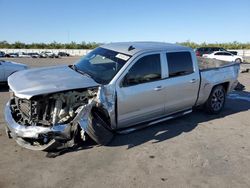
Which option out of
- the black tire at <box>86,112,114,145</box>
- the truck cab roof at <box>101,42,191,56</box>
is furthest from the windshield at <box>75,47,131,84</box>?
the black tire at <box>86,112,114,145</box>

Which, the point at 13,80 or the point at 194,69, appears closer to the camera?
the point at 13,80

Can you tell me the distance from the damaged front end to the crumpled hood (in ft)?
0.42

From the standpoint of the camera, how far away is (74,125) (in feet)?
14.6

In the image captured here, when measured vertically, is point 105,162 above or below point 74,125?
below

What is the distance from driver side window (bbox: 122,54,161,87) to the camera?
504 centimetres

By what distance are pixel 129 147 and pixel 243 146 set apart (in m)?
2.18

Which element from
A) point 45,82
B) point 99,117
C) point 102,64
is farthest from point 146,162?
point 102,64

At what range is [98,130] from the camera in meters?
4.59

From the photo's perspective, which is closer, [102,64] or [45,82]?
[45,82]

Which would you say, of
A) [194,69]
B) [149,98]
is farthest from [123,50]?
[194,69]

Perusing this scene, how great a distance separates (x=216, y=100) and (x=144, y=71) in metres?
2.77

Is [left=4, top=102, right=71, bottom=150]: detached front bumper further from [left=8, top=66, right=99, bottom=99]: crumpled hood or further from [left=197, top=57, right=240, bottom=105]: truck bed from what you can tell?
[left=197, top=57, right=240, bottom=105]: truck bed

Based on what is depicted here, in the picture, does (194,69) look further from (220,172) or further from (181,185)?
(181,185)

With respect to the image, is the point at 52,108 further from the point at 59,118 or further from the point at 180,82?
the point at 180,82
